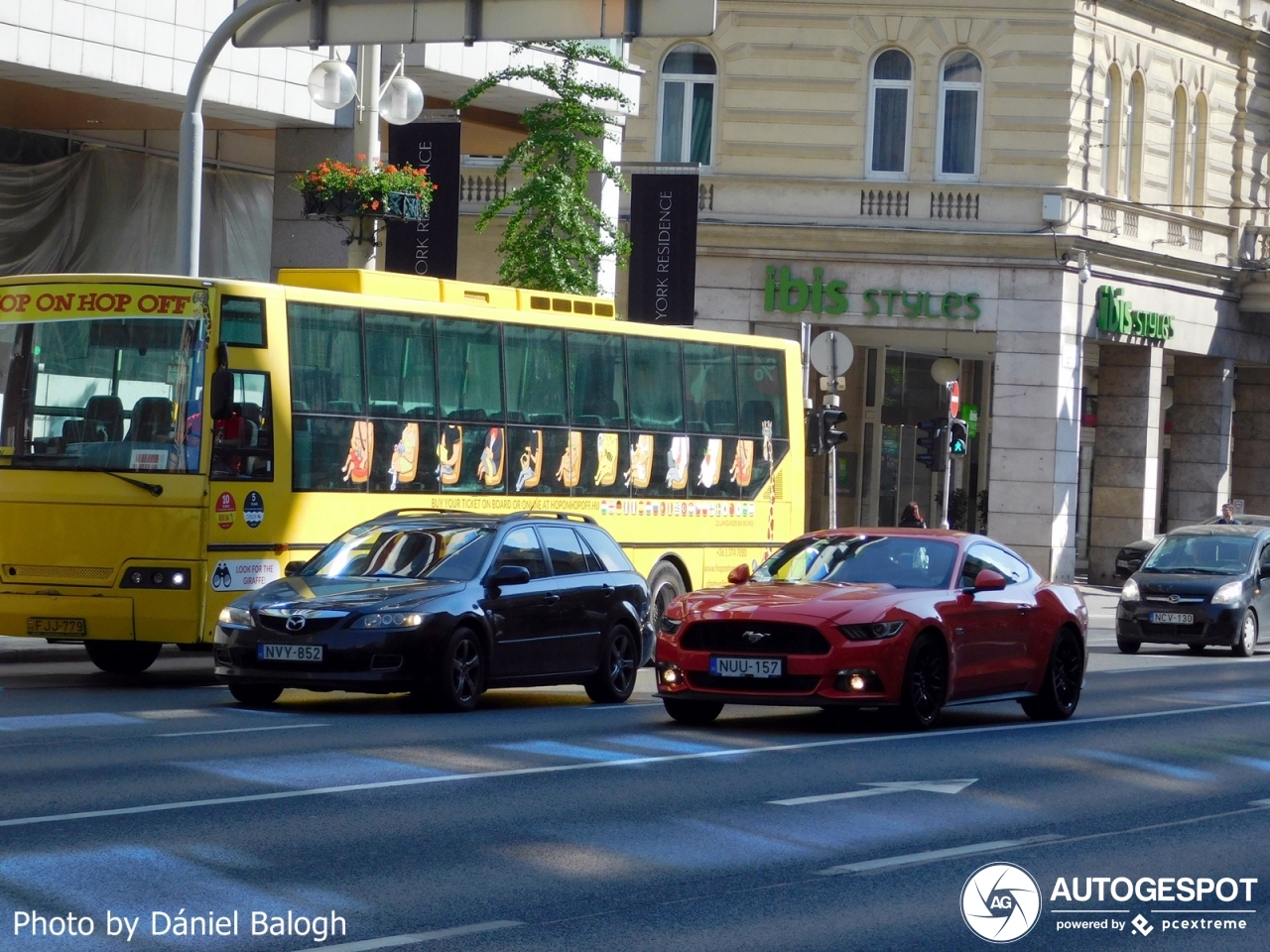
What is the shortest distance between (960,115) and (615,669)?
83.2 feet

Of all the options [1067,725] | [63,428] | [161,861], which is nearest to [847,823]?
[161,861]

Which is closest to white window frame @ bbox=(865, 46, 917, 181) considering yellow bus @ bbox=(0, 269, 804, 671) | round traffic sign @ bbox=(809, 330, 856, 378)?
round traffic sign @ bbox=(809, 330, 856, 378)

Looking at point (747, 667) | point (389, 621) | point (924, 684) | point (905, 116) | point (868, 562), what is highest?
point (905, 116)

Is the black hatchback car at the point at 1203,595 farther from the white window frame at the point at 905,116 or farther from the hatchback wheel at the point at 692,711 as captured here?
the hatchback wheel at the point at 692,711

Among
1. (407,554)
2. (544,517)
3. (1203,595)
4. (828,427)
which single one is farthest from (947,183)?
(407,554)

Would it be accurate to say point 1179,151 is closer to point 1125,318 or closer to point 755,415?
point 1125,318

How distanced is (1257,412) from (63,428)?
125 feet

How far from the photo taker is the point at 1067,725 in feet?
56.7

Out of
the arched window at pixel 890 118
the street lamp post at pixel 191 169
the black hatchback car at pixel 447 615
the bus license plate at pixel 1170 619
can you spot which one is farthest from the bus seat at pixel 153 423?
the arched window at pixel 890 118

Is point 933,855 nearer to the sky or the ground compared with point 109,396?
nearer to the ground

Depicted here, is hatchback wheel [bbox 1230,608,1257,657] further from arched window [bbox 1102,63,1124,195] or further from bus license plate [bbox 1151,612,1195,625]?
arched window [bbox 1102,63,1124,195]

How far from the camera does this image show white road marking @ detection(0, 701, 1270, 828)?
1053cm

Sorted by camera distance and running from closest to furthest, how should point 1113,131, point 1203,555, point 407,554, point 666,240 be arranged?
point 407,554
point 1203,555
point 666,240
point 1113,131

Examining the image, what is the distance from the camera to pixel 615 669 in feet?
60.1
